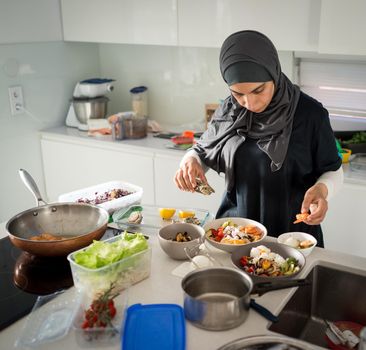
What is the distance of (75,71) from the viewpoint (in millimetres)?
3514

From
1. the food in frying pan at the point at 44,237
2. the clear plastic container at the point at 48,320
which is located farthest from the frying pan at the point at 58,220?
the clear plastic container at the point at 48,320

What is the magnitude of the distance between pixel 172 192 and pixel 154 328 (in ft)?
5.85

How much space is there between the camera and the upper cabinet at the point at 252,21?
2.48m

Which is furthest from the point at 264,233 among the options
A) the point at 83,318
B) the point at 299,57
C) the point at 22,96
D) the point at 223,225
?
the point at 22,96

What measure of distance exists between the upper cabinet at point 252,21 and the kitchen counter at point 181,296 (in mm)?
1363

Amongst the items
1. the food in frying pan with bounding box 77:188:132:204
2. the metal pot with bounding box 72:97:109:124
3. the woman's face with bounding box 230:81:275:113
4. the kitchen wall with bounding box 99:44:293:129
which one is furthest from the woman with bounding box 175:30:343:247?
the metal pot with bounding box 72:97:109:124

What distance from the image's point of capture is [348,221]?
245 centimetres

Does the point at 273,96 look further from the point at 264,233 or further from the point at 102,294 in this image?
the point at 102,294

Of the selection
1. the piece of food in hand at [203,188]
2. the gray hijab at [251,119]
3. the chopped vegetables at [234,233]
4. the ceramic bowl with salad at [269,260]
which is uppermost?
the gray hijab at [251,119]

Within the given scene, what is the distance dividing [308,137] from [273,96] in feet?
0.62

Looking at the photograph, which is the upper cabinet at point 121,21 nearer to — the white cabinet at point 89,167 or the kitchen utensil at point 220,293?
the white cabinet at point 89,167

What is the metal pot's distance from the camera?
11.0ft

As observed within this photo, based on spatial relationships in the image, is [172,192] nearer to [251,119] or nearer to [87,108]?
[87,108]

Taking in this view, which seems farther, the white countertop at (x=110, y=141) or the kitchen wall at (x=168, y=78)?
the kitchen wall at (x=168, y=78)
